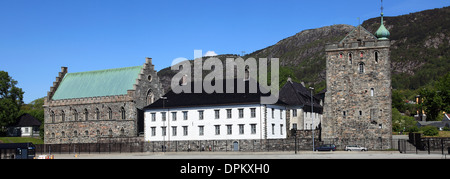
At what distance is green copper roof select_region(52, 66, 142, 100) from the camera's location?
90.7m

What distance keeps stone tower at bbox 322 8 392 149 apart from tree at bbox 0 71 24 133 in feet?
217

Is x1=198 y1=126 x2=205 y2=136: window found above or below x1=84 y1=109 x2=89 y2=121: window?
below

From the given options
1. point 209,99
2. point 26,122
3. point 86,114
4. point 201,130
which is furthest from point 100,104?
point 26,122

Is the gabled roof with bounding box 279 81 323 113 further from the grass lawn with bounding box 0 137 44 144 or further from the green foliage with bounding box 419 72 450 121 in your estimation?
the grass lawn with bounding box 0 137 44 144

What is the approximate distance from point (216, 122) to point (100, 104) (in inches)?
1055

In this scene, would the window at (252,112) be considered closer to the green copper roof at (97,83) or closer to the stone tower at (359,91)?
the stone tower at (359,91)

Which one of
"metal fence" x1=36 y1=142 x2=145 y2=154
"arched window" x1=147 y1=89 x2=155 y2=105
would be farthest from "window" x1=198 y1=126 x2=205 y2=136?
"arched window" x1=147 y1=89 x2=155 y2=105

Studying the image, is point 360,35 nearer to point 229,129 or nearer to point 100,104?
point 229,129

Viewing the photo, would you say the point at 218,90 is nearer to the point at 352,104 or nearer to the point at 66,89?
the point at 352,104

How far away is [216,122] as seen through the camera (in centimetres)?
7281
